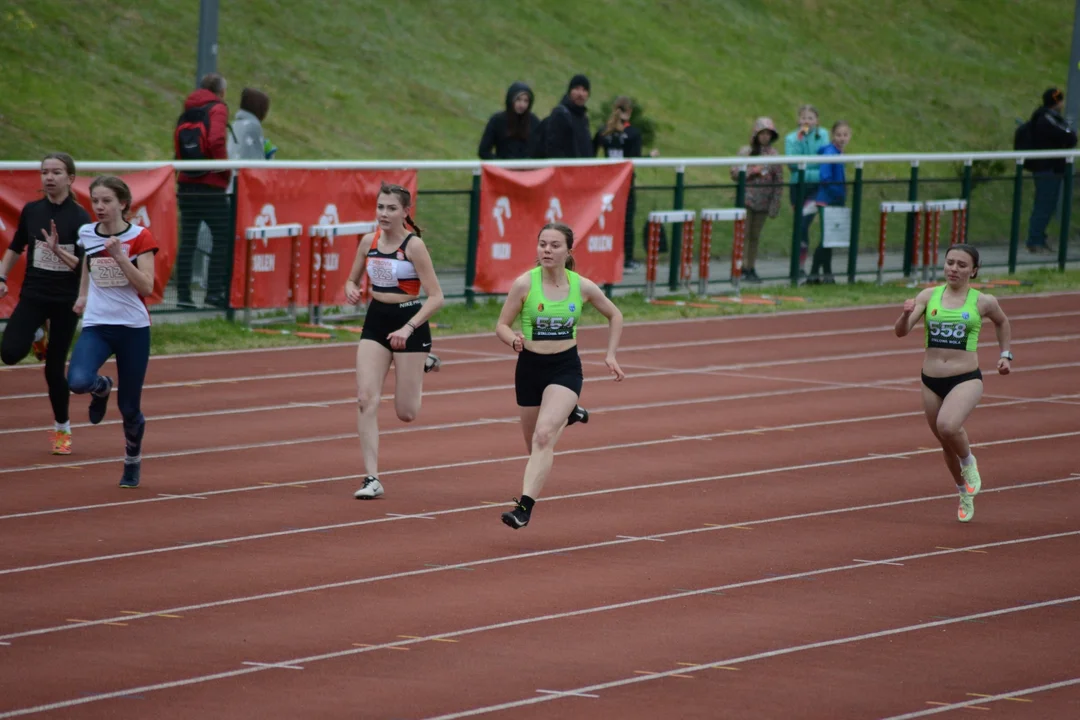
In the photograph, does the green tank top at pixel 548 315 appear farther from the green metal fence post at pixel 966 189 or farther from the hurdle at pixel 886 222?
the green metal fence post at pixel 966 189

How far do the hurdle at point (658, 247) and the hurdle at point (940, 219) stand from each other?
3.91 meters

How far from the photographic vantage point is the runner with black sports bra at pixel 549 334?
10.5 meters

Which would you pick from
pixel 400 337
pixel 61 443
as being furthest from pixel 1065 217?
pixel 61 443

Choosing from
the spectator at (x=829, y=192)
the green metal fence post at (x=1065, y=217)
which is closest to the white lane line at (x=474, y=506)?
the spectator at (x=829, y=192)

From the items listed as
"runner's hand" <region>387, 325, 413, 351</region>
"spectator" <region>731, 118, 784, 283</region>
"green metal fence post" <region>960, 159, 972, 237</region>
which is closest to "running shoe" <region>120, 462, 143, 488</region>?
"runner's hand" <region>387, 325, 413, 351</region>

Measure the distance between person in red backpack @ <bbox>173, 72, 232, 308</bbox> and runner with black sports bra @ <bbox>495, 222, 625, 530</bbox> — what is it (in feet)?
25.7

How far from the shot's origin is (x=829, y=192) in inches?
941

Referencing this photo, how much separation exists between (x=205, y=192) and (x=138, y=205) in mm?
983

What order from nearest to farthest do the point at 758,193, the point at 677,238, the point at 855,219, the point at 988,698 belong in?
the point at 988,698 < the point at 677,238 < the point at 758,193 < the point at 855,219

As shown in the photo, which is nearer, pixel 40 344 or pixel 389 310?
pixel 389 310

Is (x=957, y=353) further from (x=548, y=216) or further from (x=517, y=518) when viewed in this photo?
(x=548, y=216)

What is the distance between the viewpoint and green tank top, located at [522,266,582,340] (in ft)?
34.8

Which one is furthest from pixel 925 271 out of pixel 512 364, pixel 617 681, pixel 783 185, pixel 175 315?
pixel 617 681

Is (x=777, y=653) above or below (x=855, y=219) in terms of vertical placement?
below
